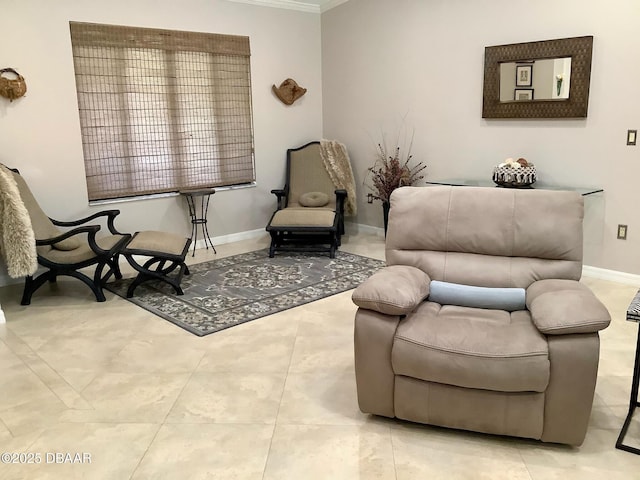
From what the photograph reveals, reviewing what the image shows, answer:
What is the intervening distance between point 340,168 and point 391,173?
0.64 meters

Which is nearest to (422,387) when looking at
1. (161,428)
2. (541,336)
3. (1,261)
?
(541,336)

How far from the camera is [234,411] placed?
2.48 m

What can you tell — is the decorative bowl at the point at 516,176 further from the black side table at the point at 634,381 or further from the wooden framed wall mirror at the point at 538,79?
the black side table at the point at 634,381

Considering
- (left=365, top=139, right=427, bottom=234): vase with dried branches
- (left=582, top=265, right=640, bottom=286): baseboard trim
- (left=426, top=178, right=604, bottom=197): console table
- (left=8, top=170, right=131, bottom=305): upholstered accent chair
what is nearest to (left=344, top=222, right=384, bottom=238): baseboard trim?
(left=365, top=139, right=427, bottom=234): vase with dried branches

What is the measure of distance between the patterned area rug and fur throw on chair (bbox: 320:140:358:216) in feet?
2.64

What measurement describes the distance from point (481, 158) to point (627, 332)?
2.17 m

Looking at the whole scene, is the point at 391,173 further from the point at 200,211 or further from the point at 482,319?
the point at 482,319

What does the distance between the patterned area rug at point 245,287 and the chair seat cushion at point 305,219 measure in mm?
318

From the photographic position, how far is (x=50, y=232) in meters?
4.14

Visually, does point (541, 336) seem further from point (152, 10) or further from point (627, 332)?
point (152, 10)

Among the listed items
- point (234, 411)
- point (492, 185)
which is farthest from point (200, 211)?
point (234, 411)

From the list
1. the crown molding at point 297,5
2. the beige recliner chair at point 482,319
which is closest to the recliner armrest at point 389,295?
the beige recliner chair at point 482,319

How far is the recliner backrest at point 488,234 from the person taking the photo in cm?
249

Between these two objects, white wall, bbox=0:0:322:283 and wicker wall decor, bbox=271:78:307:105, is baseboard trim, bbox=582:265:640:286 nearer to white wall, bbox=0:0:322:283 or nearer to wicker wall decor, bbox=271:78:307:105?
white wall, bbox=0:0:322:283
